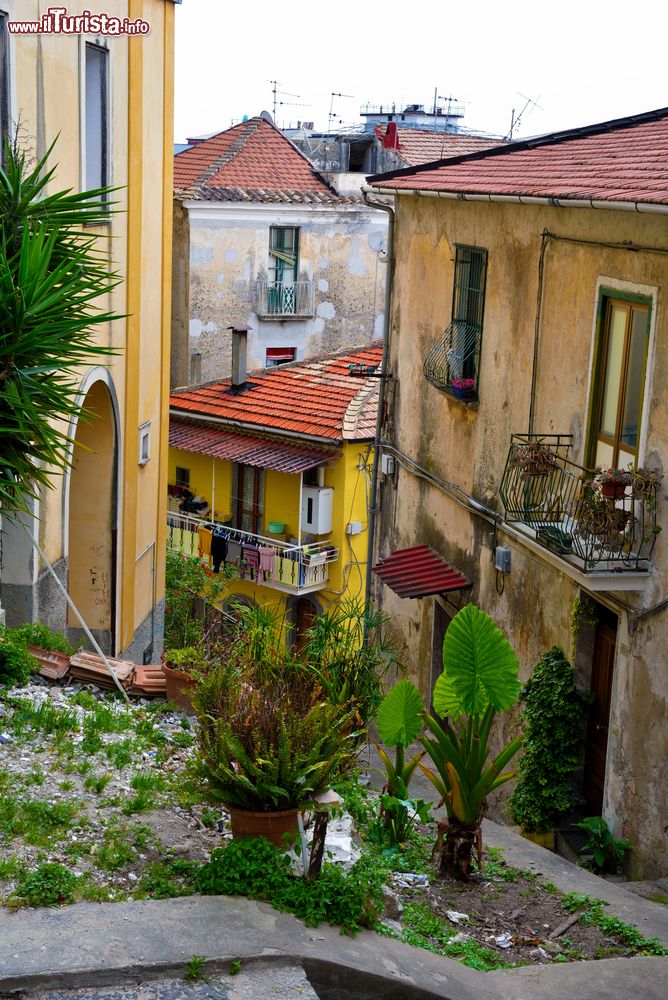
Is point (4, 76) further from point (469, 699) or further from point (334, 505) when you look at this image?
point (334, 505)

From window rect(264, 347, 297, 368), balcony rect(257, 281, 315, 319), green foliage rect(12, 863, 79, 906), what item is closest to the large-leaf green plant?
green foliage rect(12, 863, 79, 906)

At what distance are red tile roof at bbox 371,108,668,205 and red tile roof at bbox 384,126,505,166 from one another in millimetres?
15540

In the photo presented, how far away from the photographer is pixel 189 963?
5613 millimetres

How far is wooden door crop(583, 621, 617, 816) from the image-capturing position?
1009 centimetres

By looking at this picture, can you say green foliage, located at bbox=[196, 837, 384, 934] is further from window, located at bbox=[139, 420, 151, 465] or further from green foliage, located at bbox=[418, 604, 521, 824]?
window, located at bbox=[139, 420, 151, 465]

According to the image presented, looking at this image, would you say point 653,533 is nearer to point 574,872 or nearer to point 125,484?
point 574,872

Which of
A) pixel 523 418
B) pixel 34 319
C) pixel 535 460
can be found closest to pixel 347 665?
pixel 535 460

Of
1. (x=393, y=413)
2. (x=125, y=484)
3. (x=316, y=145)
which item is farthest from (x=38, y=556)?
(x=316, y=145)

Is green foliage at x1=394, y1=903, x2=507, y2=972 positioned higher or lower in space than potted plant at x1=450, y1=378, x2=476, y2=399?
lower

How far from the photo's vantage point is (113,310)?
40.7 feet

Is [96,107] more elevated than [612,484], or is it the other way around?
[96,107]

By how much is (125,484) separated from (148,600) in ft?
7.81

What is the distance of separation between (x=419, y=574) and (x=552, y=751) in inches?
135

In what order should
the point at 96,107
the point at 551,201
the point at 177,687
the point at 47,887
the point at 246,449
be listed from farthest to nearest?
the point at 246,449, the point at 96,107, the point at 177,687, the point at 551,201, the point at 47,887
